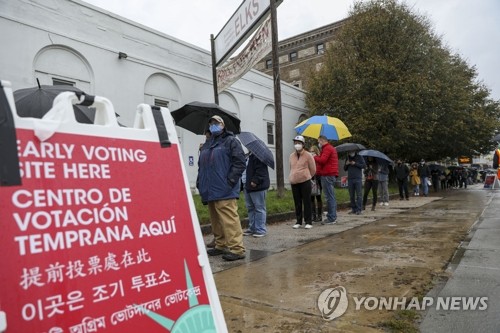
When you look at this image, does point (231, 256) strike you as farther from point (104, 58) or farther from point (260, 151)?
point (104, 58)

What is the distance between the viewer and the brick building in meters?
39.1

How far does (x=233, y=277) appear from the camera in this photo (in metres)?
4.09

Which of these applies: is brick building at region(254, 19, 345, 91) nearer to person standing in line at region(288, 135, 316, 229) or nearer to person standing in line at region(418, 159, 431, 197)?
person standing in line at region(418, 159, 431, 197)

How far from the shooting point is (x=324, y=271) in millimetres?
4230

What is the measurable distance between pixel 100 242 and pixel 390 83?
2195cm

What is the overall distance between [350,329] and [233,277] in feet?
5.39

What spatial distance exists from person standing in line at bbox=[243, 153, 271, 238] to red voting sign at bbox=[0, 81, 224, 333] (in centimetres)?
426

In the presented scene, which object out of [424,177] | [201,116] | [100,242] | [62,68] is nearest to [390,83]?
[424,177]

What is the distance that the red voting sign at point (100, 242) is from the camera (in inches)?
57.0

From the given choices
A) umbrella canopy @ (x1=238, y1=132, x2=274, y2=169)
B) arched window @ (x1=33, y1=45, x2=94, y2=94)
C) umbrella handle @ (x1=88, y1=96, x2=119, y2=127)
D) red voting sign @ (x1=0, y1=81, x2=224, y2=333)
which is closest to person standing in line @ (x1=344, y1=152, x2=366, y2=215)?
umbrella canopy @ (x1=238, y1=132, x2=274, y2=169)

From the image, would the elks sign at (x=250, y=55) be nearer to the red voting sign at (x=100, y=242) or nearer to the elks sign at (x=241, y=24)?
the elks sign at (x=241, y=24)

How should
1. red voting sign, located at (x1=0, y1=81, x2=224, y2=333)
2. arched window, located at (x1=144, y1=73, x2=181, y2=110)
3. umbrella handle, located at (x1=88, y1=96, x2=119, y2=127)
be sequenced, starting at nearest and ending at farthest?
red voting sign, located at (x1=0, y1=81, x2=224, y2=333) → umbrella handle, located at (x1=88, y1=96, x2=119, y2=127) → arched window, located at (x1=144, y1=73, x2=181, y2=110)

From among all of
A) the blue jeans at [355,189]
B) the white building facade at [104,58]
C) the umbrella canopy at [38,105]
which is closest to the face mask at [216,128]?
the umbrella canopy at [38,105]

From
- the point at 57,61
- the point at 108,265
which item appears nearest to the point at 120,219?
the point at 108,265
